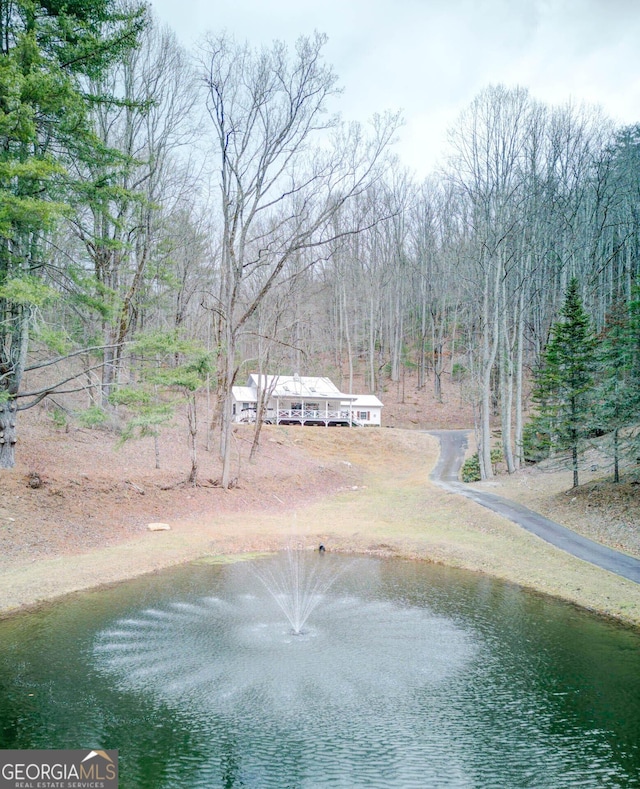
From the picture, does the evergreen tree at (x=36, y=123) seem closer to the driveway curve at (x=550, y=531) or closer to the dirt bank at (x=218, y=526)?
the dirt bank at (x=218, y=526)

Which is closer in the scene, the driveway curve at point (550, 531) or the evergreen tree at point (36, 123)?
the evergreen tree at point (36, 123)

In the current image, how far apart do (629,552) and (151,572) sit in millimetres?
11239

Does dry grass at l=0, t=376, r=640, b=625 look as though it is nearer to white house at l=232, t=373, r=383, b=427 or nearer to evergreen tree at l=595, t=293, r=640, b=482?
evergreen tree at l=595, t=293, r=640, b=482

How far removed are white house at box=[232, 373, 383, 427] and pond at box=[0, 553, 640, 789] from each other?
89.3 ft

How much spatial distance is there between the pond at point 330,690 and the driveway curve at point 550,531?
2802mm

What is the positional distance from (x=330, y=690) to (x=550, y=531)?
1049 centimetres

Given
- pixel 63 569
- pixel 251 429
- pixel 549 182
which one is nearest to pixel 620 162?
pixel 549 182

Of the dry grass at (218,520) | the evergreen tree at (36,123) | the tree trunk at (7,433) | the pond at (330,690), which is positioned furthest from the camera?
the tree trunk at (7,433)

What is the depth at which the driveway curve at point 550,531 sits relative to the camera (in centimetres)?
1181

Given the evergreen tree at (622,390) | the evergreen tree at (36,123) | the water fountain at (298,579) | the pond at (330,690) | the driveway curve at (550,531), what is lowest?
the water fountain at (298,579)

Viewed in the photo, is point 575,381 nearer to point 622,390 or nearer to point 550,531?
point 622,390

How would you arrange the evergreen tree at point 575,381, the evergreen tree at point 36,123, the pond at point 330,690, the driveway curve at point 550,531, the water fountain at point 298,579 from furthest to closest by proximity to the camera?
the evergreen tree at point 575,381, the driveway curve at point 550,531, the evergreen tree at point 36,123, the water fountain at point 298,579, the pond at point 330,690

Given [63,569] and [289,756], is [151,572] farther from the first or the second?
[289,756]

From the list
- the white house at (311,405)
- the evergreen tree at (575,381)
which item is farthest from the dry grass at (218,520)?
the white house at (311,405)
